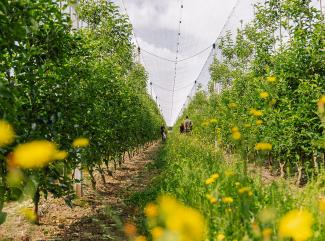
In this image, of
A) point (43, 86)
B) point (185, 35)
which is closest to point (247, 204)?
point (43, 86)

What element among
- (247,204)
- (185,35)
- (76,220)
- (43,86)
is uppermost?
(185,35)

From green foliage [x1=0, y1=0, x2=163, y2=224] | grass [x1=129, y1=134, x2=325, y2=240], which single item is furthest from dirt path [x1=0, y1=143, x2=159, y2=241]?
grass [x1=129, y1=134, x2=325, y2=240]

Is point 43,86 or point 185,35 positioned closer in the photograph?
point 43,86

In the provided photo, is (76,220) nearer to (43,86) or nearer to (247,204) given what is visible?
(43,86)

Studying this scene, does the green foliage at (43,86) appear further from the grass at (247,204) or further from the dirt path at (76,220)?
the grass at (247,204)

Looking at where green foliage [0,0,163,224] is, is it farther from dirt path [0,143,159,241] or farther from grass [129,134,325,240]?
grass [129,134,325,240]

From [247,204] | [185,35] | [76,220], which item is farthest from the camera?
[185,35]

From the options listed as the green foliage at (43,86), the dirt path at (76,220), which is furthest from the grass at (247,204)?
the green foliage at (43,86)

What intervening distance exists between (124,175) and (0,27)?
34.5ft

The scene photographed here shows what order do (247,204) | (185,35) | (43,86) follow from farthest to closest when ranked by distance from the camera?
(185,35), (43,86), (247,204)

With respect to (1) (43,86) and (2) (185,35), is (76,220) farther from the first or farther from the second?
(2) (185,35)

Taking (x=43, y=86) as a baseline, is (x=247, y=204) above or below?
below

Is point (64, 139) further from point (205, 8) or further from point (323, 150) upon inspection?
point (205, 8)

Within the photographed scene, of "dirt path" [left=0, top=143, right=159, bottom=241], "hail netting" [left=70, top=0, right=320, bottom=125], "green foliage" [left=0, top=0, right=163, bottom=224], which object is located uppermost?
"hail netting" [left=70, top=0, right=320, bottom=125]
